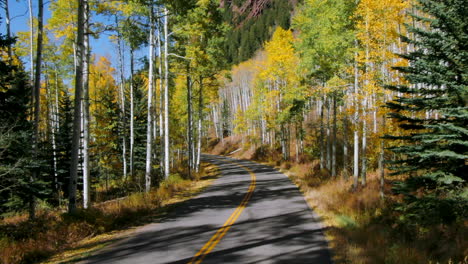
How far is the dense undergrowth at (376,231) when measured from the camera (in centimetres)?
664

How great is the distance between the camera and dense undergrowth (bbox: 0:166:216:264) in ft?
25.3

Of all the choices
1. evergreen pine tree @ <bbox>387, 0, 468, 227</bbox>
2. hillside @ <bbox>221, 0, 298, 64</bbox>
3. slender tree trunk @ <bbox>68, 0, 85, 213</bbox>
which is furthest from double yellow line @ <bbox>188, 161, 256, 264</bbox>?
hillside @ <bbox>221, 0, 298, 64</bbox>

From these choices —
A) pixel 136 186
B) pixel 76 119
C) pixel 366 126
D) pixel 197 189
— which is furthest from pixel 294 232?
pixel 136 186

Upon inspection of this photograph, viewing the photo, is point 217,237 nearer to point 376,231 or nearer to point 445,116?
point 376,231

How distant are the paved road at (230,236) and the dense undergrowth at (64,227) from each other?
1.19m

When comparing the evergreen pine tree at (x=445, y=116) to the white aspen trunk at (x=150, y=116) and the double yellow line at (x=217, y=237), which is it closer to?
the double yellow line at (x=217, y=237)

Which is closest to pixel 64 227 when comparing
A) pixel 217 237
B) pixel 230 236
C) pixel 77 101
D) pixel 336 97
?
pixel 77 101

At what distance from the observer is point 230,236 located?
902 centimetres

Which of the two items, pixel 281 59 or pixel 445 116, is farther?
pixel 281 59

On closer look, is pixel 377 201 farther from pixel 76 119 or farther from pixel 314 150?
pixel 314 150

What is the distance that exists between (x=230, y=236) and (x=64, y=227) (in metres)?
5.00

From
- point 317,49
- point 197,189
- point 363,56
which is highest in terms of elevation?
point 317,49

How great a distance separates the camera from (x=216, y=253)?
7.61m

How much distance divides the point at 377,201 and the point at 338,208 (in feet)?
6.16
